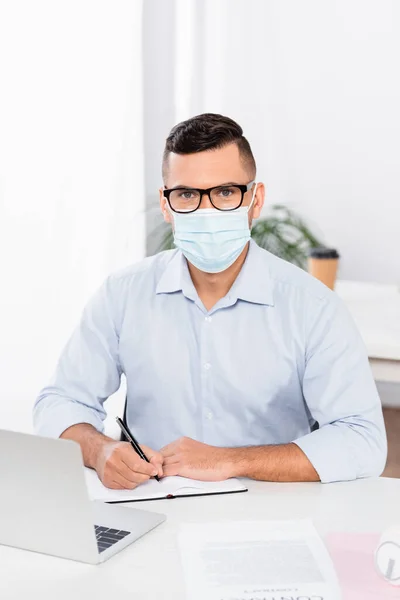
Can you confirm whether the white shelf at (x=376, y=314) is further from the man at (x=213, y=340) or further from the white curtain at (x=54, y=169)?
the white curtain at (x=54, y=169)

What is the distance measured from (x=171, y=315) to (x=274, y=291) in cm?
22

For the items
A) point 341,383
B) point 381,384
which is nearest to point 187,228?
point 341,383

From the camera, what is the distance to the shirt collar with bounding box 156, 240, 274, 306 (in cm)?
183

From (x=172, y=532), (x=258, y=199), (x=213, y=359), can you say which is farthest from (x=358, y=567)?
(x=258, y=199)

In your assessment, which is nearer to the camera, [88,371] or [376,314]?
[88,371]

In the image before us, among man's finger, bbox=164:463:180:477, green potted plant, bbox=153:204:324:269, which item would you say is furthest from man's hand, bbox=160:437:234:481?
green potted plant, bbox=153:204:324:269

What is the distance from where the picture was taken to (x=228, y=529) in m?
1.36

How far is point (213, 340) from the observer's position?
184 cm

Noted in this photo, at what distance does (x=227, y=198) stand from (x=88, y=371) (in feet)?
1.47

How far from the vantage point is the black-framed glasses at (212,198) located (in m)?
1.82

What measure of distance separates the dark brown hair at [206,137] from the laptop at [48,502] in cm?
79

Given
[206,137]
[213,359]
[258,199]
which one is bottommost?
[213,359]

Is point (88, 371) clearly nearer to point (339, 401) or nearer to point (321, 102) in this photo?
point (339, 401)

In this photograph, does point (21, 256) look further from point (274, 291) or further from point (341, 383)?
point (341, 383)
